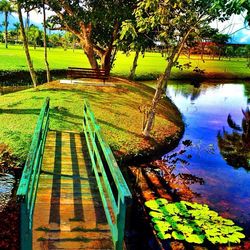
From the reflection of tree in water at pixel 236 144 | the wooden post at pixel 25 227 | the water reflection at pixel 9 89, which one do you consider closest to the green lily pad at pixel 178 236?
the wooden post at pixel 25 227

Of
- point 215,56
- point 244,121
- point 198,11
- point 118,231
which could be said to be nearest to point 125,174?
point 198,11

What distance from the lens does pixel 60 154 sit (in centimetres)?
1159

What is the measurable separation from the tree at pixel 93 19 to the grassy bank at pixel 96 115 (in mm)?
5249

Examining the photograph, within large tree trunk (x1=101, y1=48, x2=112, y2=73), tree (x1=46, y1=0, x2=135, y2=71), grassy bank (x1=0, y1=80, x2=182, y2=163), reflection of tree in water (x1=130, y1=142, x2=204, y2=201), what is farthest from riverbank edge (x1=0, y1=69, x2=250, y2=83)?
reflection of tree in water (x1=130, y1=142, x2=204, y2=201)

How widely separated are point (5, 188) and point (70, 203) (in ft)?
16.5

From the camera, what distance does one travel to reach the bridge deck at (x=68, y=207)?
650cm

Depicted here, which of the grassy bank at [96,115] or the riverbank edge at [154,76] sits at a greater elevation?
the grassy bank at [96,115]

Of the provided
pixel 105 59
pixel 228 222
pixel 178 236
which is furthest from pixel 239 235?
pixel 105 59

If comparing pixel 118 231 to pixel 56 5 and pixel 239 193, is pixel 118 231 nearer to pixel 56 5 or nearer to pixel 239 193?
pixel 239 193

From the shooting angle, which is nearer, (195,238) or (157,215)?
(195,238)

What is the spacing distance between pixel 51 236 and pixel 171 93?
35.4m

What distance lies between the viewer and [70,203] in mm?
8000

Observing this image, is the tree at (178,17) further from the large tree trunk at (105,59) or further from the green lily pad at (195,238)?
the large tree trunk at (105,59)

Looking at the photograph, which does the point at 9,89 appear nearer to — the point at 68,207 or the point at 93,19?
the point at 93,19
